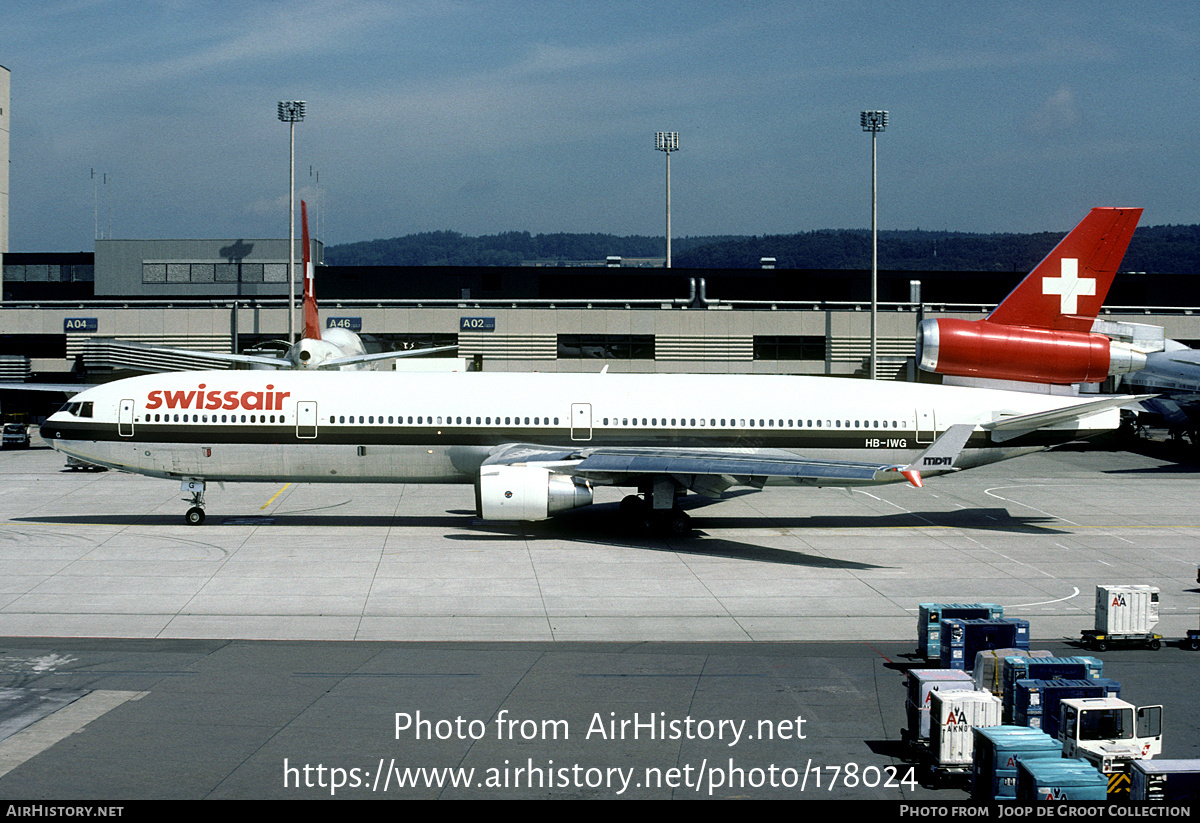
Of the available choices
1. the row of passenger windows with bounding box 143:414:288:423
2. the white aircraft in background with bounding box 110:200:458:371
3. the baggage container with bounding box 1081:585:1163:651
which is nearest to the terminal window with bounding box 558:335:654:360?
the white aircraft in background with bounding box 110:200:458:371

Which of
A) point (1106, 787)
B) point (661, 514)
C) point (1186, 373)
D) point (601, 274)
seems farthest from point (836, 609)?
point (601, 274)

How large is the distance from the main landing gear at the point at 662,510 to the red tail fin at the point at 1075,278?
12.0m

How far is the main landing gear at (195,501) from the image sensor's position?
110 feet

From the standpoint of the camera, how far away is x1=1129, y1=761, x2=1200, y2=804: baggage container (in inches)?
450

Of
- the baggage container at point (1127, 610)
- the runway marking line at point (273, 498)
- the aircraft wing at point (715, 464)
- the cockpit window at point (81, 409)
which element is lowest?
the runway marking line at point (273, 498)

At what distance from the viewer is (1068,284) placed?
112ft

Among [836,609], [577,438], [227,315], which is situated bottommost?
[836,609]

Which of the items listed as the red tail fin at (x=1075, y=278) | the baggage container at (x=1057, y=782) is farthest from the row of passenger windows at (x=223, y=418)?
the baggage container at (x=1057, y=782)

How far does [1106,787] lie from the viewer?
11.7 meters

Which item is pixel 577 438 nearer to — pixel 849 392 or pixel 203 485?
pixel 849 392

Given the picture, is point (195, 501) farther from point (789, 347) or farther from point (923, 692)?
point (789, 347)

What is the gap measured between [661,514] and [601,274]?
56.8 metres

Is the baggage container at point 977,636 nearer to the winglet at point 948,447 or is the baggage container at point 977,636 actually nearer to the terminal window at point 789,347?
the winglet at point 948,447

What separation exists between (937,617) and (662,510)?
14.5 metres
